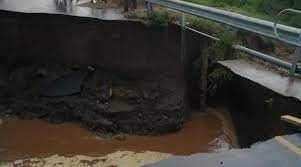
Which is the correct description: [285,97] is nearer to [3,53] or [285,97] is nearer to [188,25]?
[188,25]

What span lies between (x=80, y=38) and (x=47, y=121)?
6.97ft

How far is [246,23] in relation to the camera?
6.57 meters

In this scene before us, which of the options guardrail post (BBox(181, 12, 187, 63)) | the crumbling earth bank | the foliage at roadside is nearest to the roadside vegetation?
the foliage at roadside

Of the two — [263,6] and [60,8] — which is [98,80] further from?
[263,6]

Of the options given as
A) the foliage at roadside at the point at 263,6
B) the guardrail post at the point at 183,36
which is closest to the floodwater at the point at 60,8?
the guardrail post at the point at 183,36

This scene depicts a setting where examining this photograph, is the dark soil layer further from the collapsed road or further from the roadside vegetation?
the roadside vegetation

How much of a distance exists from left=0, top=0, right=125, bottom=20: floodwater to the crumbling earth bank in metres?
1.34

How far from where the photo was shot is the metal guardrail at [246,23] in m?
5.77

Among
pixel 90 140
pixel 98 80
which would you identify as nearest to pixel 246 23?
pixel 90 140

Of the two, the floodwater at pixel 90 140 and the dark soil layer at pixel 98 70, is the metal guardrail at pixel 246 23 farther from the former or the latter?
the floodwater at pixel 90 140

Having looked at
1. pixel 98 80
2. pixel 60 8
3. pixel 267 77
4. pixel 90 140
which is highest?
pixel 60 8

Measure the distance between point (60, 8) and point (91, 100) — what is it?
2.82 meters

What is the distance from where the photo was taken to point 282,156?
4.02m

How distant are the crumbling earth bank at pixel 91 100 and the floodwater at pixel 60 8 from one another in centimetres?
134
